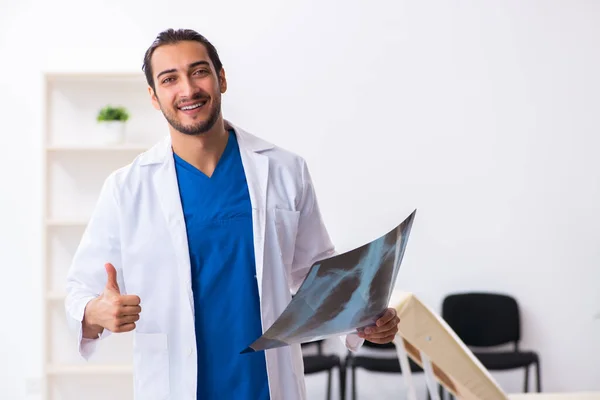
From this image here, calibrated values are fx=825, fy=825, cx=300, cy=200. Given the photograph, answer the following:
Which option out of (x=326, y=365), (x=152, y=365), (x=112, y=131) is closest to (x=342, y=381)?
(x=326, y=365)

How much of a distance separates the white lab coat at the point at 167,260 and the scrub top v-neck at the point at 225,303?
21 mm

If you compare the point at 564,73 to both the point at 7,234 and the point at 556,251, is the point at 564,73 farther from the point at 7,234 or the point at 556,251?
the point at 7,234

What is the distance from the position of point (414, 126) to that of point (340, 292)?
321 centimetres

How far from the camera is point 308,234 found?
189 cm

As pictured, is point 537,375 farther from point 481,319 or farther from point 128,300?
point 128,300

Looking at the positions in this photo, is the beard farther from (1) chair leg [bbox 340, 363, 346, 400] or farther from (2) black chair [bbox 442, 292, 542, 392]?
(2) black chair [bbox 442, 292, 542, 392]

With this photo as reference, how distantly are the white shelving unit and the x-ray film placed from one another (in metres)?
3.08

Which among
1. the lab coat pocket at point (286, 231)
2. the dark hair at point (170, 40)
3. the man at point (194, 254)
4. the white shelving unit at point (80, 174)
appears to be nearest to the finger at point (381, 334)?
the man at point (194, 254)

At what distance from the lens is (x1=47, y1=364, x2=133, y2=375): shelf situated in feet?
13.6

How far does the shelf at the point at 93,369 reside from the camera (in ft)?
13.6

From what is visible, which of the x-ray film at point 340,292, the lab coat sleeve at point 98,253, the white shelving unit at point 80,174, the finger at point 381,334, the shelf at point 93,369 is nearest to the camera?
the x-ray film at point 340,292

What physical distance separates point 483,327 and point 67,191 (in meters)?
2.34

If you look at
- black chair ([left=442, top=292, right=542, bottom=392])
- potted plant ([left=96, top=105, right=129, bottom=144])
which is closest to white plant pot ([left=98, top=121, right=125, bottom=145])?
potted plant ([left=96, top=105, right=129, bottom=144])

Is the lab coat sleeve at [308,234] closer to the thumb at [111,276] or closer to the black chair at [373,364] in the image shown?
the thumb at [111,276]
